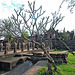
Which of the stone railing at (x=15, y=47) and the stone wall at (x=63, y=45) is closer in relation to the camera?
the stone railing at (x=15, y=47)

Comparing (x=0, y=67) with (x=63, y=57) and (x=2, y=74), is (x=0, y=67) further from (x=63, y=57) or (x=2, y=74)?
(x=63, y=57)

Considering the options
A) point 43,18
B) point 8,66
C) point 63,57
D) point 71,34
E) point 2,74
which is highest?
point 71,34

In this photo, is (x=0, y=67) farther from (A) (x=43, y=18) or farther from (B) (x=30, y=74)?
(A) (x=43, y=18)

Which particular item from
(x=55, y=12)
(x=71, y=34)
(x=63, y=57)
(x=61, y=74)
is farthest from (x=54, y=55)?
(x=71, y=34)

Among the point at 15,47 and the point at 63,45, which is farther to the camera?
the point at 63,45

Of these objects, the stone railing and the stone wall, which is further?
the stone wall

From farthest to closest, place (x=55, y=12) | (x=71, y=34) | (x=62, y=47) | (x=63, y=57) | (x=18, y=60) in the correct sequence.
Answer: (x=71, y=34) < (x=62, y=47) < (x=18, y=60) < (x=63, y=57) < (x=55, y=12)

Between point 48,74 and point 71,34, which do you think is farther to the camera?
point 71,34

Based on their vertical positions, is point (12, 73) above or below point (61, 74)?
below

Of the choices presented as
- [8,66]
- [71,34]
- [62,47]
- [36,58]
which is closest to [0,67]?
[8,66]

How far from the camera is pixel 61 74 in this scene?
409cm

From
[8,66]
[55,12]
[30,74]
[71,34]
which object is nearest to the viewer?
[30,74]

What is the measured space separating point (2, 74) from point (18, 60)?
81.9 inches

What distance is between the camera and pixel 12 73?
5938 mm
